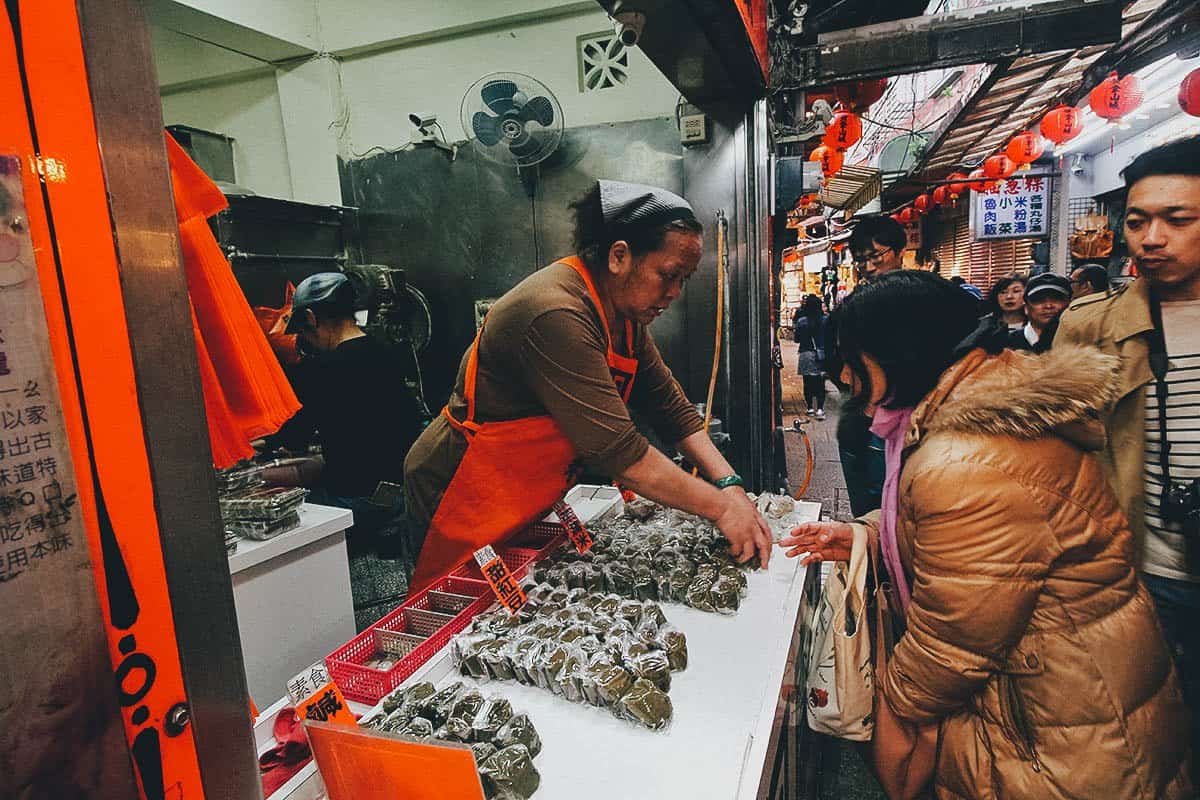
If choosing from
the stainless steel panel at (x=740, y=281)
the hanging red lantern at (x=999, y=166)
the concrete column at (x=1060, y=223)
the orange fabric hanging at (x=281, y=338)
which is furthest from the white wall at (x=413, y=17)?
the concrete column at (x=1060, y=223)

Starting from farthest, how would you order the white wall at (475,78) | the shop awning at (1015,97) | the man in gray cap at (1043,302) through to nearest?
the shop awning at (1015,97)
the white wall at (475,78)
the man in gray cap at (1043,302)

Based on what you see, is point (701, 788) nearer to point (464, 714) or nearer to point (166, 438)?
point (464, 714)

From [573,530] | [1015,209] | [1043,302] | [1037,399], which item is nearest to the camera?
[1037,399]

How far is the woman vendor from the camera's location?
6.31 feet

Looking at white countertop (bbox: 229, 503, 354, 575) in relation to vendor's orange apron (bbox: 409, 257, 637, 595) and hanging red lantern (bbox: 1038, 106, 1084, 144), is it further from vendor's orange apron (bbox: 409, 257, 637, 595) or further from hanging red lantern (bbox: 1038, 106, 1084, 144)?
hanging red lantern (bbox: 1038, 106, 1084, 144)

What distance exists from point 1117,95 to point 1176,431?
6.05m

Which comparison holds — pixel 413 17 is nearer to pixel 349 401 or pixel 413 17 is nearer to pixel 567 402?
pixel 349 401

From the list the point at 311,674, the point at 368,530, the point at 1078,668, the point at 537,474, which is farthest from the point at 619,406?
the point at 368,530

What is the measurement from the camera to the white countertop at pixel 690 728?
122 centimetres

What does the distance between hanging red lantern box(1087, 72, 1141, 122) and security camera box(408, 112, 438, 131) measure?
657 centimetres

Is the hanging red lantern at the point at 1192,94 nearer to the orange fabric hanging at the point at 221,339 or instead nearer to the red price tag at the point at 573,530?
the red price tag at the point at 573,530

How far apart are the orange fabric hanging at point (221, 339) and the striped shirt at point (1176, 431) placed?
2756 mm

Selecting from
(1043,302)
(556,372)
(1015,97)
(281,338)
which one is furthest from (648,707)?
(1015,97)

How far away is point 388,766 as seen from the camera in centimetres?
105
